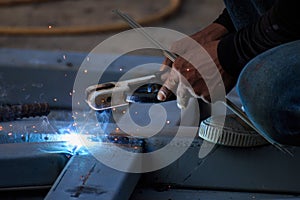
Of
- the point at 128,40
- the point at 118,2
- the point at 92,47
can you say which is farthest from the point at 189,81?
the point at 118,2

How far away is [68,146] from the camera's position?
4.49 feet

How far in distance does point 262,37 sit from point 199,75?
14cm

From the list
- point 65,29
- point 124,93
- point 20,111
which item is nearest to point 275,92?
point 124,93

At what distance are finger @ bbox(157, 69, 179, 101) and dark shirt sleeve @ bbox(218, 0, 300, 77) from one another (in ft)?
0.33

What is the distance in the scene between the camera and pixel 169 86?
54.8 inches

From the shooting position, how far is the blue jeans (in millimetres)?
1167

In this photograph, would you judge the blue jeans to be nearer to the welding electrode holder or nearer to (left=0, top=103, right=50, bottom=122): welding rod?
the welding electrode holder

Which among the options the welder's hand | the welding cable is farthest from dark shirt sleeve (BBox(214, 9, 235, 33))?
the welding cable

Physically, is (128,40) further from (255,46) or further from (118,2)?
(255,46)

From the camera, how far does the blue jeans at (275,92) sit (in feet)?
3.83

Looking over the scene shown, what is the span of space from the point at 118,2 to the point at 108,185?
2.57 metres

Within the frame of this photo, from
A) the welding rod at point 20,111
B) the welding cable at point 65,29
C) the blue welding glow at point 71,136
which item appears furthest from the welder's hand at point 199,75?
the welding cable at point 65,29

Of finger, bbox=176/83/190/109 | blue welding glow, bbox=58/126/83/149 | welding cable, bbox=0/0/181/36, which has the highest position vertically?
finger, bbox=176/83/190/109

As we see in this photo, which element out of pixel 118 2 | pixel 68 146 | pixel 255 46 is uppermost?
pixel 255 46
